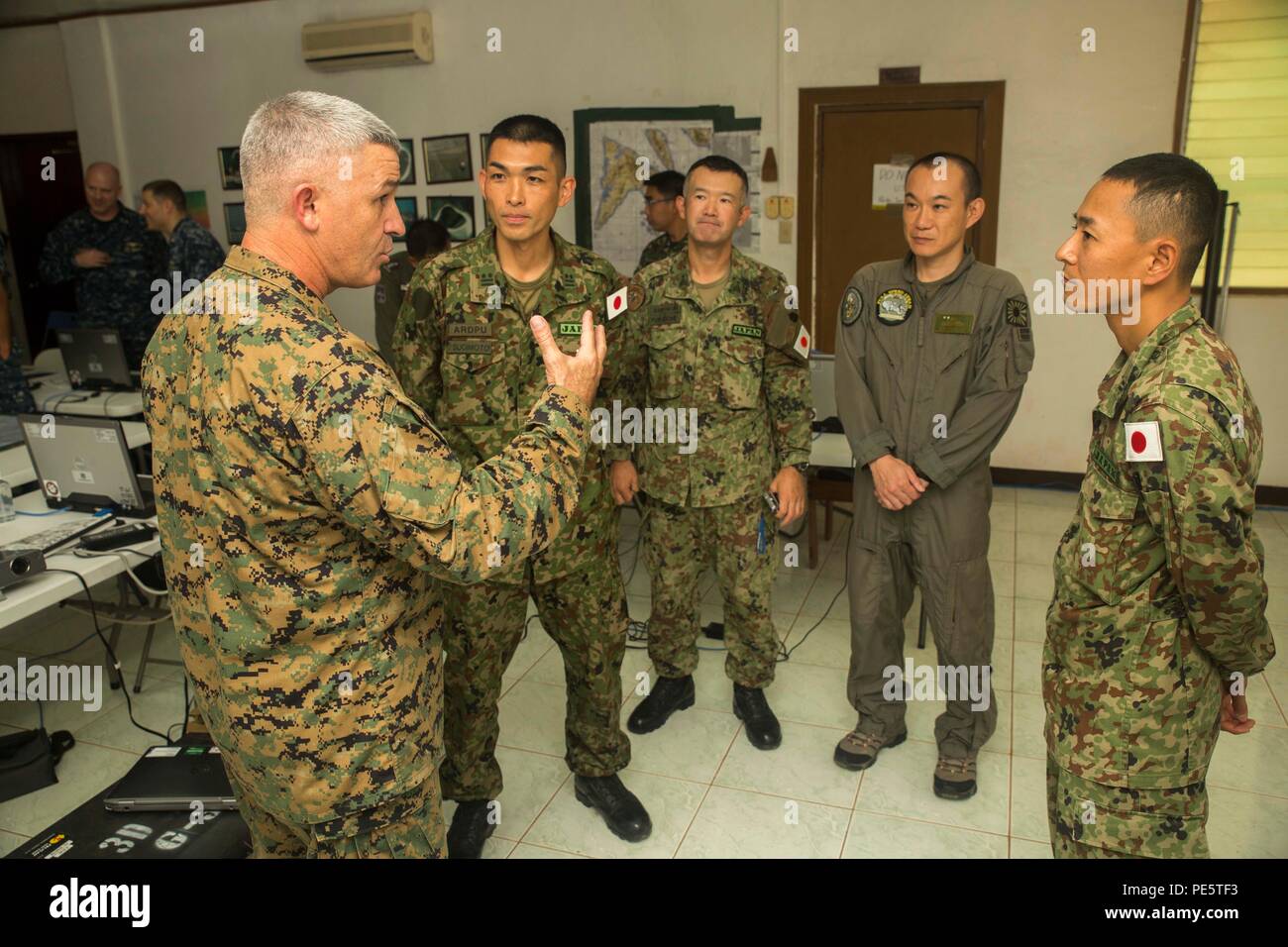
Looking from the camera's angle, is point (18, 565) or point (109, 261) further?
point (109, 261)

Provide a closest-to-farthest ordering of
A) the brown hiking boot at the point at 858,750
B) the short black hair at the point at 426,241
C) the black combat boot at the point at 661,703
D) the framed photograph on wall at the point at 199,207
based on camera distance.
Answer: the brown hiking boot at the point at 858,750 → the black combat boot at the point at 661,703 → the short black hair at the point at 426,241 → the framed photograph on wall at the point at 199,207

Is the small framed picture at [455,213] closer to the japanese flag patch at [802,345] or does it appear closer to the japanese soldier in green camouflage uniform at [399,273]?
the japanese soldier in green camouflage uniform at [399,273]

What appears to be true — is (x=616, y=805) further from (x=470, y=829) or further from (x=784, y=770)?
(x=784, y=770)

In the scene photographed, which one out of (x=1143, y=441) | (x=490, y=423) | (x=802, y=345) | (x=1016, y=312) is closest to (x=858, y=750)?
(x=802, y=345)

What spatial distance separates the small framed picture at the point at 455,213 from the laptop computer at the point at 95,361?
7.18ft

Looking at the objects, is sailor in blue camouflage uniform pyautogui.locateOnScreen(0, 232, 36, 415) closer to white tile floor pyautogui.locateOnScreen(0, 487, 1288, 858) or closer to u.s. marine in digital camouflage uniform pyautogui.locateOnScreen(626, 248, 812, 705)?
white tile floor pyautogui.locateOnScreen(0, 487, 1288, 858)

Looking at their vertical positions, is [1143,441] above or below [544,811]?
above

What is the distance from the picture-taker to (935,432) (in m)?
2.54

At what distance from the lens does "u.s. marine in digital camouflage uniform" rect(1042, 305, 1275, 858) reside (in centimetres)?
141

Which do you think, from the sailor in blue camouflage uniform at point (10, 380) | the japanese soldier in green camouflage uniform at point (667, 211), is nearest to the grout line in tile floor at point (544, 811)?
the japanese soldier in green camouflage uniform at point (667, 211)

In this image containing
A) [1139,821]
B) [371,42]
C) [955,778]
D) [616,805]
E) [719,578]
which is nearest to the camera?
[1139,821]

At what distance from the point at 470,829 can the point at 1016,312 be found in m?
1.96

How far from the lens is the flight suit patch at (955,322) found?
8.13 ft

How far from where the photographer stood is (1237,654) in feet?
4.98
